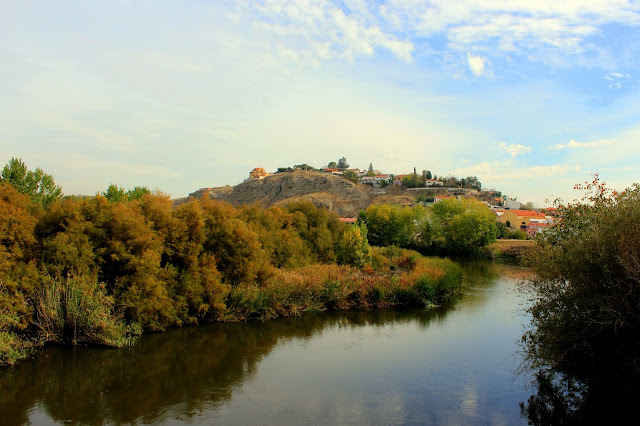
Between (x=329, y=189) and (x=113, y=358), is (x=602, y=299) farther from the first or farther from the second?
(x=329, y=189)

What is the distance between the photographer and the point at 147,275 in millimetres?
17672

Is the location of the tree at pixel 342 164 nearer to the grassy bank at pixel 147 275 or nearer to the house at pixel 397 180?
the house at pixel 397 180

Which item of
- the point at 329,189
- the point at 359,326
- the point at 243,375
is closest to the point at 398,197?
the point at 329,189

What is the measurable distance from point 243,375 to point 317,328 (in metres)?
6.21

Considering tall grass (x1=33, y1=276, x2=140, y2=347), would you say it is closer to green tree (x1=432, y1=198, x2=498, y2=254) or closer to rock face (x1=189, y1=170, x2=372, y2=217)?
green tree (x1=432, y1=198, x2=498, y2=254)

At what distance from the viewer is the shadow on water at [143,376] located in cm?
1170

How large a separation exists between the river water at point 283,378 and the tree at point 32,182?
1686cm

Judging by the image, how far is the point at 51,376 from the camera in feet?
44.8

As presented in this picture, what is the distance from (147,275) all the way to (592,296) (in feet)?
51.2

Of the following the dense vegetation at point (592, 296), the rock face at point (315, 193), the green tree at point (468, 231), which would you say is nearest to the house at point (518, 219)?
the green tree at point (468, 231)

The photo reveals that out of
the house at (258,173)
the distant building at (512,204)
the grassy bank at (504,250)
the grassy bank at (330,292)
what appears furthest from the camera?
the house at (258,173)

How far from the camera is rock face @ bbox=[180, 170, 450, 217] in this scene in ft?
353

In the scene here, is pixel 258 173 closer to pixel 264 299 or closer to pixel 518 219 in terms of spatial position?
pixel 518 219

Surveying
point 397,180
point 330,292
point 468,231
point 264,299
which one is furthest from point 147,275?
point 397,180
